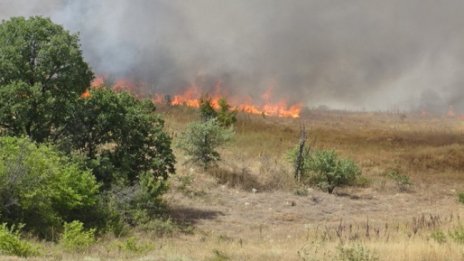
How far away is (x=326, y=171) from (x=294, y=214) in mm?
8404

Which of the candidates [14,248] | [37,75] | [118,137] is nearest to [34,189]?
[14,248]

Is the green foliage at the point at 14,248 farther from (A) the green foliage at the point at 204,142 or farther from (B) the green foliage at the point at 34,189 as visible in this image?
(A) the green foliage at the point at 204,142

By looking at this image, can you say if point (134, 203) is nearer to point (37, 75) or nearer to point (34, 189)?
point (34, 189)

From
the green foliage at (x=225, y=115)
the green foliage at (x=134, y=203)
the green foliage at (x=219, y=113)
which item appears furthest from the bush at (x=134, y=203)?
the green foliage at (x=225, y=115)

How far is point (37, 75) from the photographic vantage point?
20.7 metres

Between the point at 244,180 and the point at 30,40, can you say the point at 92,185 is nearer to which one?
the point at 30,40

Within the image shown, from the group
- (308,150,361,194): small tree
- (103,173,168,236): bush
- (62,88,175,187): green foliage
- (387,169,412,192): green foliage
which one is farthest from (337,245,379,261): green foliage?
(387,169,412,192): green foliage

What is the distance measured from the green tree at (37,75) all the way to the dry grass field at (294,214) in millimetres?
6116

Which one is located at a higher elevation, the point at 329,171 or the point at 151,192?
the point at 329,171

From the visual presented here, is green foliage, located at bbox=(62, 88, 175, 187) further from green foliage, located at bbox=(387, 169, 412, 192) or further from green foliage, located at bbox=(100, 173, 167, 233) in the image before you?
green foliage, located at bbox=(387, 169, 412, 192)

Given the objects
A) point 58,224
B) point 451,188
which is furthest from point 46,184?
point 451,188

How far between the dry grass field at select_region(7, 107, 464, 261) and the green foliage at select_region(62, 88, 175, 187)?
99.8 inches

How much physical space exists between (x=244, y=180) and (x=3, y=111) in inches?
565

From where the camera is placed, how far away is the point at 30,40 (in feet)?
68.9
